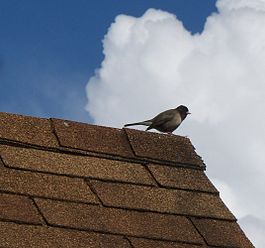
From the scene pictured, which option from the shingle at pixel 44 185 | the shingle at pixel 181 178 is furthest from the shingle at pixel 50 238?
the shingle at pixel 181 178

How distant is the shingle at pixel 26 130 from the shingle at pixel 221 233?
2.23 feet

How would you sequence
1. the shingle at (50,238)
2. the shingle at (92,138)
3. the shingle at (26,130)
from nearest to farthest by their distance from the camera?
the shingle at (50,238)
the shingle at (26,130)
the shingle at (92,138)

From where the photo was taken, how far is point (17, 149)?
3566 mm

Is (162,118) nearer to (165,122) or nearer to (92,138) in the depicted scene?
(165,122)

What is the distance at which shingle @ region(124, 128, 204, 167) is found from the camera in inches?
151

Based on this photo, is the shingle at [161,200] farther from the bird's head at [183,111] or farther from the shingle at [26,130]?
the bird's head at [183,111]

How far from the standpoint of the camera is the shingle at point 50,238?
3.06 meters

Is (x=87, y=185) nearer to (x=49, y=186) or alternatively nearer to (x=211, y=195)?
(x=49, y=186)

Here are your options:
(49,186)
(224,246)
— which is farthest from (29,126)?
(224,246)

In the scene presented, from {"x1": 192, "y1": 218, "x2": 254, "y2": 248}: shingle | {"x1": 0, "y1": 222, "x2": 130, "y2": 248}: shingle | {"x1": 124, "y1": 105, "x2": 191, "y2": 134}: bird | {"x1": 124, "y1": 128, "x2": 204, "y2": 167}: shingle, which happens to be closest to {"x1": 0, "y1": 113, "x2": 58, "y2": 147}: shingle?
{"x1": 124, "y1": 128, "x2": 204, "y2": 167}: shingle

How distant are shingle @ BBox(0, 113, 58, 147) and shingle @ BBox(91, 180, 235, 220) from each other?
0.30 m

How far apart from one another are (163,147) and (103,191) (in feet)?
1.70

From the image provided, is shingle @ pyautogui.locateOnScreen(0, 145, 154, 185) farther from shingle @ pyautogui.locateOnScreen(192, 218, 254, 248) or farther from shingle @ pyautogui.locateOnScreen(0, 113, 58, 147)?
shingle @ pyautogui.locateOnScreen(192, 218, 254, 248)

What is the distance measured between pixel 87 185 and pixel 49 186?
17 centimetres
